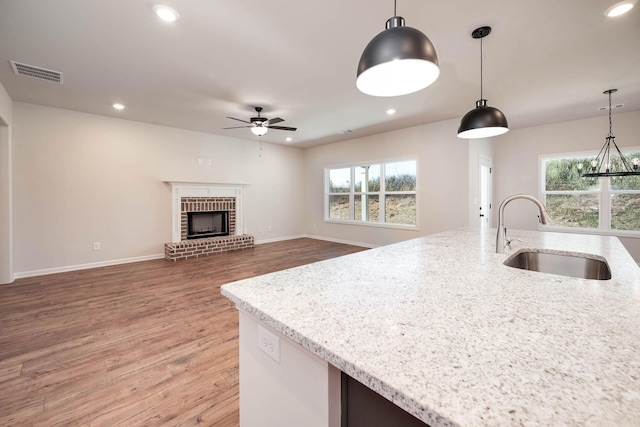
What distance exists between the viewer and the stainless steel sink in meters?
1.64

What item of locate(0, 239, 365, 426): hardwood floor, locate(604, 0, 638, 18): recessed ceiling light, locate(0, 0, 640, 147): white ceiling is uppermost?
locate(0, 0, 640, 147): white ceiling

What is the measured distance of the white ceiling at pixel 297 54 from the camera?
2119 millimetres

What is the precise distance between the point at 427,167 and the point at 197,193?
492 centimetres

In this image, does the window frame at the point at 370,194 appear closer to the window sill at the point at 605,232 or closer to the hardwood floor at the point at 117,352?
the window sill at the point at 605,232

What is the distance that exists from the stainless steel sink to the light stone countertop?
25cm

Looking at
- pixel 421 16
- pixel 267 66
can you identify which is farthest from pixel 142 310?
pixel 421 16

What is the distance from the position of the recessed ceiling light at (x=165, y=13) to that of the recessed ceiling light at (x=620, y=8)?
3427 millimetres

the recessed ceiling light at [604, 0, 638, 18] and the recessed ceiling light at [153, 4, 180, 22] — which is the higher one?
the recessed ceiling light at [153, 4, 180, 22]

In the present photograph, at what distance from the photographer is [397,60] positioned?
110 centimetres

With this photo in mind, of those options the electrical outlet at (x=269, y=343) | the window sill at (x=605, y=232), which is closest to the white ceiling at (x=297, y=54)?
the window sill at (x=605, y=232)

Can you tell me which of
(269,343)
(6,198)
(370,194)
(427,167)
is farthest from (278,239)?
(269,343)

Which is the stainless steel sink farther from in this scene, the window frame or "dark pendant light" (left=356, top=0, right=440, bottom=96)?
the window frame

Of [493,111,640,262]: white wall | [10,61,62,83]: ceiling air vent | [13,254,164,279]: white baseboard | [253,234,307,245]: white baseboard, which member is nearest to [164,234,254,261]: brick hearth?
[13,254,164,279]: white baseboard

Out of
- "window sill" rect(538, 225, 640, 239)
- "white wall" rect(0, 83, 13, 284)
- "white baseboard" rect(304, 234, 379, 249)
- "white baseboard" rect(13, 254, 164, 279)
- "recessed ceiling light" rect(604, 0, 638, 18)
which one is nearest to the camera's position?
"recessed ceiling light" rect(604, 0, 638, 18)
